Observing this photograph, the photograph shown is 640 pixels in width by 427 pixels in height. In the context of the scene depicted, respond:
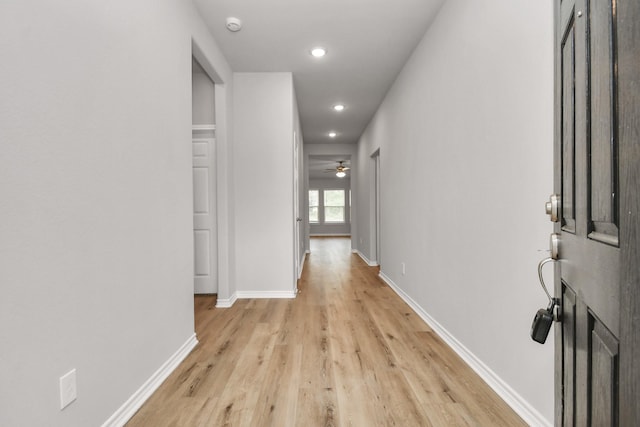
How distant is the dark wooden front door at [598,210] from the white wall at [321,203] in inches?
478

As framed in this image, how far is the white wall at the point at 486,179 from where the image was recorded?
4.81ft

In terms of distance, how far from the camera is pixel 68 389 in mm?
1206

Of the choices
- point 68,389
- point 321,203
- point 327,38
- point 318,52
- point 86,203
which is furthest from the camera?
point 321,203

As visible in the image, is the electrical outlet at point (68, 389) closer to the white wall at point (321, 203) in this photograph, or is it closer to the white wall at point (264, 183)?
the white wall at point (264, 183)

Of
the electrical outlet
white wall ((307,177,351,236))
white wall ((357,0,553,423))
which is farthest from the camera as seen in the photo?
white wall ((307,177,351,236))

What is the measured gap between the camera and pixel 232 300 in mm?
3512

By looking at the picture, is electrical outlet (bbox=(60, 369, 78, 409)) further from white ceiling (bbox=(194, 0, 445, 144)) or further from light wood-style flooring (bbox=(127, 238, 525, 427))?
white ceiling (bbox=(194, 0, 445, 144))

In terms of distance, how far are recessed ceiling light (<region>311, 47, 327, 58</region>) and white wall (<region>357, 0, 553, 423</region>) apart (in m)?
0.88

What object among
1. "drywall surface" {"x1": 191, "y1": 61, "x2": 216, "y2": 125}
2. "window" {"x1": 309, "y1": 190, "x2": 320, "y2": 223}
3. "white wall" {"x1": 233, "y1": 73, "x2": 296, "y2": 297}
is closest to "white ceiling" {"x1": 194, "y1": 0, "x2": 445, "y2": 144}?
"white wall" {"x1": 233, "y1": 73, "x2": 296, "y2": 297}

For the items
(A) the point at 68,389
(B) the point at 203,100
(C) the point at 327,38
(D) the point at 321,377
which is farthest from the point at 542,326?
(B) the point at 203,100

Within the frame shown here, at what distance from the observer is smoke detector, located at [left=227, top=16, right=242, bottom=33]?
2.70m

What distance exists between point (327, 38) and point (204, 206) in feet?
7.25

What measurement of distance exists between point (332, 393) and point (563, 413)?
116 centimetres

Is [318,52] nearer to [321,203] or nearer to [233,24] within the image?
[233,24]
